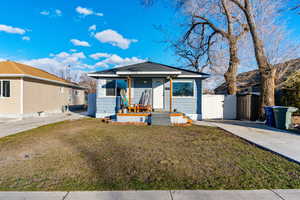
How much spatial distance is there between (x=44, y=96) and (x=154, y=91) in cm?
866

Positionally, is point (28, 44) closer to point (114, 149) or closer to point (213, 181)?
point (114, 149)

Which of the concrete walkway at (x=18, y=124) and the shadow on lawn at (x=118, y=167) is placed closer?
the shadow on lawn at (x=118, y=167)

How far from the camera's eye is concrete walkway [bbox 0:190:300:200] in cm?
168

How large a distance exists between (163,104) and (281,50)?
9019 mm

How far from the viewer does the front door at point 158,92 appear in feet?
27.9

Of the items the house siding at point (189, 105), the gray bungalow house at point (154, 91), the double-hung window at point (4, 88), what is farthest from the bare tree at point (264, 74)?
the double-hung window at point (4, 88)

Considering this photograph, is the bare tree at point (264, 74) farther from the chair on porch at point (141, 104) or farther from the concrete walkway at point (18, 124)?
the concrete walkway at point (18, 124)

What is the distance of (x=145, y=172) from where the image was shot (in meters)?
2.33

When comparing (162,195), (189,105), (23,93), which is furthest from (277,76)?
(23,93)

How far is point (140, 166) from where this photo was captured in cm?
255

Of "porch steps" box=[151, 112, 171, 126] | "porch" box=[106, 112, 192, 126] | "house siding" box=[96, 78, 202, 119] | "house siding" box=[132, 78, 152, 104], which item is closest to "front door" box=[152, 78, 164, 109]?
"house siding" box=[96, 78, 202, 119]

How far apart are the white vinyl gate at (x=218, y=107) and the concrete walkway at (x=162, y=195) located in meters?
7.45

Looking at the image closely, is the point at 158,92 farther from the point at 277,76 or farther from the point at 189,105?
the point at 277,76

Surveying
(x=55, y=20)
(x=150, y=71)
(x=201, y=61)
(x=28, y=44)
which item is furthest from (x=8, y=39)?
(x=201, y=61)
